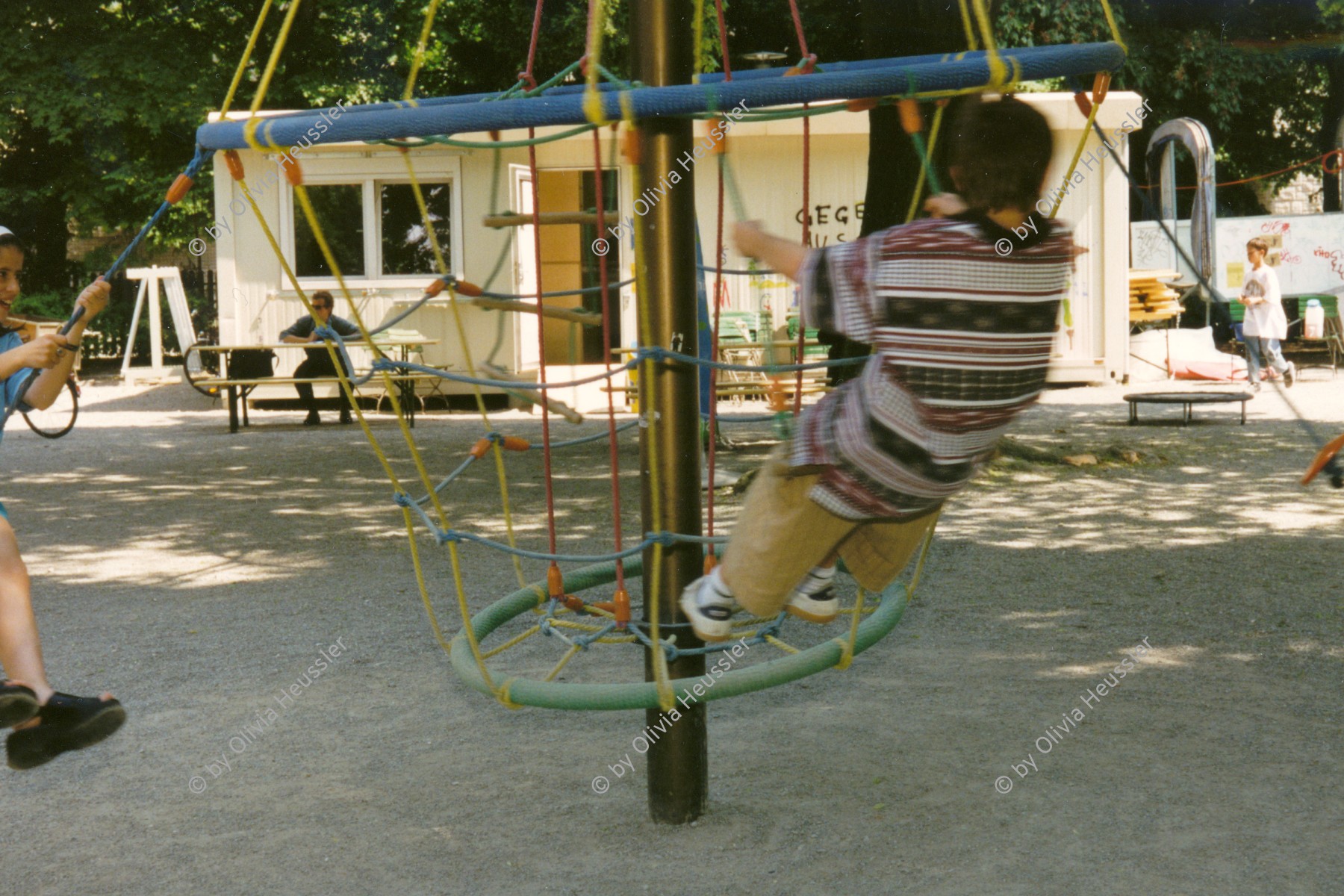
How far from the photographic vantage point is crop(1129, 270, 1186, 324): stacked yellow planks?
17.2 metres

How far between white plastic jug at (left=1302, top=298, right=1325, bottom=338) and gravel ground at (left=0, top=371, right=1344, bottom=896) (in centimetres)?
1088

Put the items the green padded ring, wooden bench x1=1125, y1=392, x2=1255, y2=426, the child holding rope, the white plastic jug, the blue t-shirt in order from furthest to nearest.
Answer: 1. the white plastic jug
2. wooden bench x1=1125, y1=392, x2=1255, y2=426
3. the blue t-shirt
4. the child holding rope
5. the green padded ring

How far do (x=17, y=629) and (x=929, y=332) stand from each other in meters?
2.32

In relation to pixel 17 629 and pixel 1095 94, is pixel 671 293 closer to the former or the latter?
pixel 1095 94

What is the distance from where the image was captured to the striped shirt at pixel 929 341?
8.80 ft

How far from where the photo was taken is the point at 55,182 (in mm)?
22703

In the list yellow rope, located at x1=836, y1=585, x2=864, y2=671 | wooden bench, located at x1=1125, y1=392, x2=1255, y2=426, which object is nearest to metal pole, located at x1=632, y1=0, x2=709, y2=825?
yellow rope, located at x1=836, y1=585, x2=864, y2=671

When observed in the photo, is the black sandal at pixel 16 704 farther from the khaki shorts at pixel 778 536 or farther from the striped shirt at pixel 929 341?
the striped shirt at pixel 929 341

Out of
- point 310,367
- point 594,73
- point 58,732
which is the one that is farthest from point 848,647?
point 310,367

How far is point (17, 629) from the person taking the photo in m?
3.40

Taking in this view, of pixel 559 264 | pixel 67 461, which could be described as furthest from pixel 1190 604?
pixel 559 264

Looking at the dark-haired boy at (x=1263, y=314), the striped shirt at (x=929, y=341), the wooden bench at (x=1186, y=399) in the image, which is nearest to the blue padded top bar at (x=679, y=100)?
the striped shirt at (x=929, y=341)

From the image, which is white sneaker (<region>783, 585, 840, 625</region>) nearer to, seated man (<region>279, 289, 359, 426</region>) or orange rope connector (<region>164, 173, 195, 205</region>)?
orange rope connector (<region>164, 173, 195, 205</region>)

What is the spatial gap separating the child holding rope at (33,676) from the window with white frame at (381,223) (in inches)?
477
